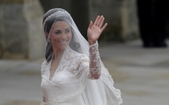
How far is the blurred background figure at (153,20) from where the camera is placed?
1268 centimetres

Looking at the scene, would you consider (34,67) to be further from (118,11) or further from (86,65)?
(86,65)

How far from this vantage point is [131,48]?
42.3 ft

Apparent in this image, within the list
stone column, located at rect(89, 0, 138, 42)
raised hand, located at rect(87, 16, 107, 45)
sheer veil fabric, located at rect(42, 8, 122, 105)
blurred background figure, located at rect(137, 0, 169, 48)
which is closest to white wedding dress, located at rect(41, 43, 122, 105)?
sheer veil fabric, located at rect(42, 8, 122, 105)

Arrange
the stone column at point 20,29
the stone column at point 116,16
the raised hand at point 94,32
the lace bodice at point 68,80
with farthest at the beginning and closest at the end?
the stone column at point 116,16 < the stone column at point 20,29 < the lace bodice at point 68,80 < the raised hand at point 94,32

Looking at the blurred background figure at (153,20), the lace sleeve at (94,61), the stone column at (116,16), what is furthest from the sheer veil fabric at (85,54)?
the stone column at (116,16)

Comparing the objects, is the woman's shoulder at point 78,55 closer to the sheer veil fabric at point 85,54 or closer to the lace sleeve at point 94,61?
the sheer veil fabric at point 85,54

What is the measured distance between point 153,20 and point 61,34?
938cm

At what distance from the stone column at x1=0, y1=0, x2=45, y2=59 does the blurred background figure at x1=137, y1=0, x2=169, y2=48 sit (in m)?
2.91

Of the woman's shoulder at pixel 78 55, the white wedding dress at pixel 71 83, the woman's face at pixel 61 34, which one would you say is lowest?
the white wedding dress at pixel 71 83

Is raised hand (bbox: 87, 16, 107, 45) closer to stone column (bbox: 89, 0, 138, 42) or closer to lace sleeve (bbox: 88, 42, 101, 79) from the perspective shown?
lace sleeve (bbox: 88, 42, 101, 79)

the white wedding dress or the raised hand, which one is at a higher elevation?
the raised hand

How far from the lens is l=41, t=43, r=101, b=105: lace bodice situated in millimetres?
3627

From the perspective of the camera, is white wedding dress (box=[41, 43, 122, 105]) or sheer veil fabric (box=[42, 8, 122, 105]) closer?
white wedding dress (box=[41, 43, 122, 105])

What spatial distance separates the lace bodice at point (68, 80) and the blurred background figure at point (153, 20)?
29.9 feet
